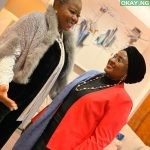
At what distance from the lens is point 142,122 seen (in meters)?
4.22

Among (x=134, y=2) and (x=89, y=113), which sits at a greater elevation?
(x=134, y=2)

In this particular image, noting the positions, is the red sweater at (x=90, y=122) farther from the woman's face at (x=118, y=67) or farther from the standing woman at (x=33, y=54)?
the standing woman at (x=33, y=54)

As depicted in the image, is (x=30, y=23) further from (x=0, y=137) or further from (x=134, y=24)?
(x=134, y=24)

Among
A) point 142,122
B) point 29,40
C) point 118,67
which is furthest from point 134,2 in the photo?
point 29,40

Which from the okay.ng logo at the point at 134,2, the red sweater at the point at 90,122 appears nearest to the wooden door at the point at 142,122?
the okay.ng logo at the point at 134,2

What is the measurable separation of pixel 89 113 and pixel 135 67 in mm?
393

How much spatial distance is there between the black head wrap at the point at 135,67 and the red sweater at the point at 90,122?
0.15 meters

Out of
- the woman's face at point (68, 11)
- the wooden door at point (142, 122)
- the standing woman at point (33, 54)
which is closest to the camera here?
the standing woman at point (33, 54)

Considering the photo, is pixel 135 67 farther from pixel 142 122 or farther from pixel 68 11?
pixel 142 122

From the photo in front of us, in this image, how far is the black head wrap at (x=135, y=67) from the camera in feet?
6.17

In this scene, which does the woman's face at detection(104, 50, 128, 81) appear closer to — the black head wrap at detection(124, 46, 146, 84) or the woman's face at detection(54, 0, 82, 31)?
the black head wrap at detection(124, 46, 146, 84)

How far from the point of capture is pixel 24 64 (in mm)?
1804

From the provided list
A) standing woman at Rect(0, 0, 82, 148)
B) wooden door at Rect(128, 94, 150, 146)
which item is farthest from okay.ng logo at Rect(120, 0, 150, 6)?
standing woman at Rect(0, 0, 82, 148)

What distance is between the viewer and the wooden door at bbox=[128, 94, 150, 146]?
4.16 m
